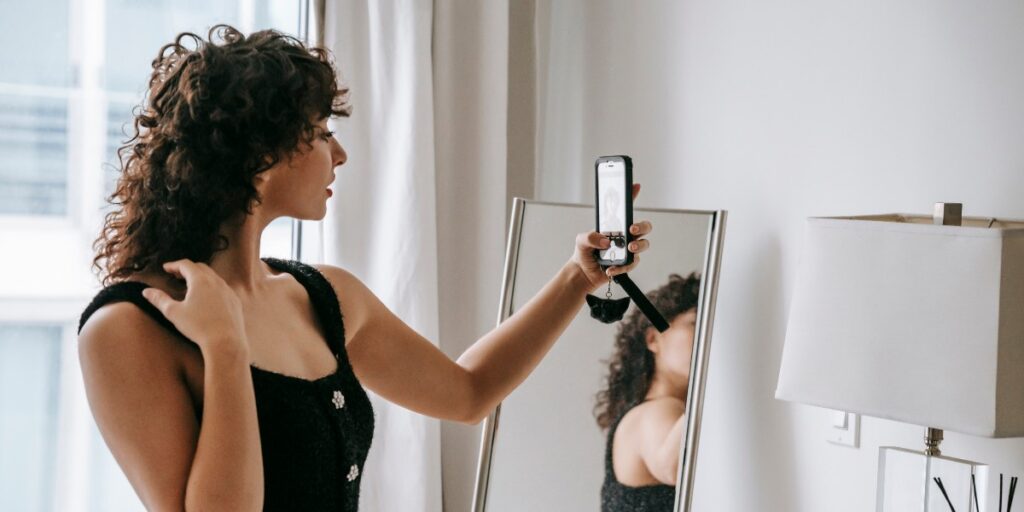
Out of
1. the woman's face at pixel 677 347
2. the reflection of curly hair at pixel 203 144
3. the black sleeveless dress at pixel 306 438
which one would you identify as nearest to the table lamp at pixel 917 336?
the woman's face at pixel 677 347

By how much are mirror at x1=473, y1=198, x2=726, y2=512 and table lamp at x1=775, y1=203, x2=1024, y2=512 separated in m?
0.43

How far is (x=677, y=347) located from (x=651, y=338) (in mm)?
61

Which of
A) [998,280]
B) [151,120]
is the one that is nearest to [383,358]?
[151,120]

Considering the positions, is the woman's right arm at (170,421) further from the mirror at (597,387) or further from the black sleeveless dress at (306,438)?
the mirror at (597,387)

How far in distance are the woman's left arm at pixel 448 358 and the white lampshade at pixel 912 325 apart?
30 centimetres

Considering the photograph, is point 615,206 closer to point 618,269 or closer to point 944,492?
point 618,269

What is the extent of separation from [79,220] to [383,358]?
96 cm

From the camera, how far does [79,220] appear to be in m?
2.11

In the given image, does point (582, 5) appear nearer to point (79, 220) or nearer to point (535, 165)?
point (535, 165)

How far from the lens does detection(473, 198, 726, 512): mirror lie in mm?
1776

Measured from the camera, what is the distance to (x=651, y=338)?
1.85m

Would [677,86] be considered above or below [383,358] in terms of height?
above

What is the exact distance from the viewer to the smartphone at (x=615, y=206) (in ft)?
4.72

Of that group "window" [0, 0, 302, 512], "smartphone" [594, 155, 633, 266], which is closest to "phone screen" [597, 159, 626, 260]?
"smartphone" [594, 155, 633, 266]
